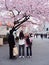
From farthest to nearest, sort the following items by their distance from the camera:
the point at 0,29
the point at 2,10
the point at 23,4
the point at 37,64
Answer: the point at 0,29 < the point at 2,10 < the point at 23,4 < the point at 37,64

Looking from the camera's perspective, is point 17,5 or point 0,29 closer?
point 17,5

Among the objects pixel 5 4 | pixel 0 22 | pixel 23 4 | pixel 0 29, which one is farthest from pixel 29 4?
pixel 0 29

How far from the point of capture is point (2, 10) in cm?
2756

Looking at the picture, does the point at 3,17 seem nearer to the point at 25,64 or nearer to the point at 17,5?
the point at 17,5

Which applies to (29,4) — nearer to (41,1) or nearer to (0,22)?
(41,1)

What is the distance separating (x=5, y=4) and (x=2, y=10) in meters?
1.60

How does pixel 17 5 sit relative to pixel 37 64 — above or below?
above

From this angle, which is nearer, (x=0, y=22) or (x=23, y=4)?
(x=23, y=4)

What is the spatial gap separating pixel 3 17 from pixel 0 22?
696 millimetres

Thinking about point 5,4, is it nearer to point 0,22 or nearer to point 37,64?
point 0,22

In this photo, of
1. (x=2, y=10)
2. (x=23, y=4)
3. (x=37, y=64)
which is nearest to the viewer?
(x=37, y=64)

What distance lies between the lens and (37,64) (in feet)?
41.2

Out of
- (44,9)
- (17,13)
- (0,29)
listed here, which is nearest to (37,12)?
(44,9)

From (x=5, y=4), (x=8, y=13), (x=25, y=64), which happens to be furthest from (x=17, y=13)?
(x=25, y=64)
